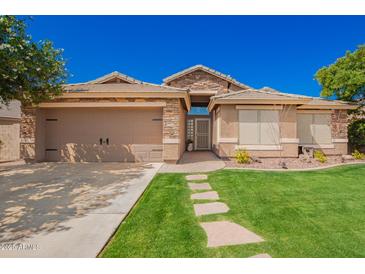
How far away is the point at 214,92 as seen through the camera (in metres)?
15.1

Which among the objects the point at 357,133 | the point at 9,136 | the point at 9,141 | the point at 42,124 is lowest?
the point at 9,141

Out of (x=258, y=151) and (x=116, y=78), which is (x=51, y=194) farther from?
(x=116, y=78)

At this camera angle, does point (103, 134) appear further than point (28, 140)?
Yes

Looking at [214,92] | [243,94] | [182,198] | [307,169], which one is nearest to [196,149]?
[214,92]

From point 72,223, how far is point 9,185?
3834mm

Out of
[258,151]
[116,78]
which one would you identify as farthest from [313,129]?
[116,78]

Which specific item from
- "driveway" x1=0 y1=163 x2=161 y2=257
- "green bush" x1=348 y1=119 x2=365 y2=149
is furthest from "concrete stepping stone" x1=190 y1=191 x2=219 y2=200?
"green bush" x1=348 y1=119 x2=365 y2=149

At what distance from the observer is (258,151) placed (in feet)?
31.6

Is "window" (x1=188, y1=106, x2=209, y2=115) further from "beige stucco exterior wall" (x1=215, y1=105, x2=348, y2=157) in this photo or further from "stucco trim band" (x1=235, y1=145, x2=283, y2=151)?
"stucco trim band" (x1=235, y1=145, x2=283, y2=151)

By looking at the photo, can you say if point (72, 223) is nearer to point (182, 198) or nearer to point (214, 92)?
point (182, 198)

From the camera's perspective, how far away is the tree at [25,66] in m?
5.84

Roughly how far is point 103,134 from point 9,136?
222 inches

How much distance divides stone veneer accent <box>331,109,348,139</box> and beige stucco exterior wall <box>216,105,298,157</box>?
369 cm

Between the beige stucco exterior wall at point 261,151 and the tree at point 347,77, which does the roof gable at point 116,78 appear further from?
the tree at point 347,77
